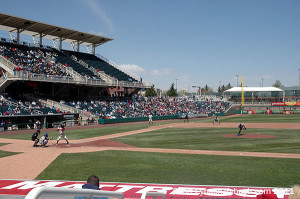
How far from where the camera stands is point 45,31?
54.8 meters

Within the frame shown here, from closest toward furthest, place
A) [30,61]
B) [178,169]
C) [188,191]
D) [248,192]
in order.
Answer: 1. [248,192]
2. [188,191]
3. [178,169]
4. [30,61]

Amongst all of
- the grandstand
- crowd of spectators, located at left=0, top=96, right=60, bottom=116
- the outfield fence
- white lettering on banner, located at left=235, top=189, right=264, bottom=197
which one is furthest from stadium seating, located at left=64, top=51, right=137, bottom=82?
white lettering on banner, located at left=235, top=189, right=264, bottom=197

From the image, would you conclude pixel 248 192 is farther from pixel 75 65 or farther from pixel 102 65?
pixel 102 65

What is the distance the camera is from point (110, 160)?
15.5 m

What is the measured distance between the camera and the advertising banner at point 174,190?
30.1 feet

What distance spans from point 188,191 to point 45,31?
52.8 meters

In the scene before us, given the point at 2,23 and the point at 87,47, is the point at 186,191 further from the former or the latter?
the point at 87,47

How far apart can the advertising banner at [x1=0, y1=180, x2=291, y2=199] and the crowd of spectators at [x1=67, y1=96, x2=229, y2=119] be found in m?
37.6

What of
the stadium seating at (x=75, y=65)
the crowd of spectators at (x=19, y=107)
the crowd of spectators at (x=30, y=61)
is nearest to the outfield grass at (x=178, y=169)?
the crowd of spectators at (x=19, y=107)

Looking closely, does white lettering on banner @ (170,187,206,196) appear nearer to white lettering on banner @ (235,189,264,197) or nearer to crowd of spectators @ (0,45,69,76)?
white lettering on banner @ (235,189,264,197)

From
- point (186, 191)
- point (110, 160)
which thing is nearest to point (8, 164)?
point (110, 160)

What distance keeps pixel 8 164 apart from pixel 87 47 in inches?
2219

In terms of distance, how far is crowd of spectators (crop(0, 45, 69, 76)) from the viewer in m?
44.8

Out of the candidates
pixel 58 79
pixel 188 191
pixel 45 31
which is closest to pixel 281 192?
pixel 188 191
